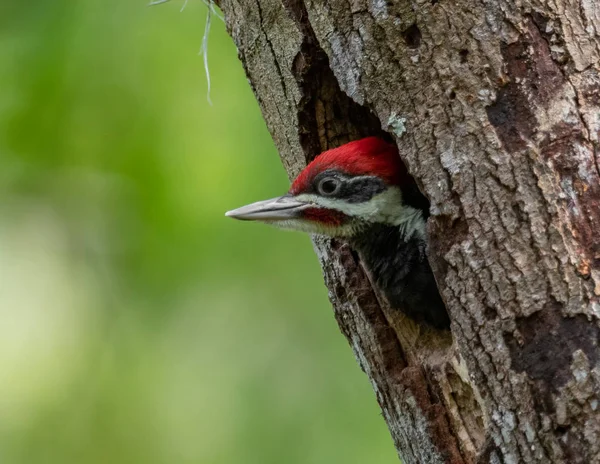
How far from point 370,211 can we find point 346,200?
0.39 ft

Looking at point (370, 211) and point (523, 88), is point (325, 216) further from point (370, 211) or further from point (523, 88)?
point (523, 88)

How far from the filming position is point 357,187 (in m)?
3.69

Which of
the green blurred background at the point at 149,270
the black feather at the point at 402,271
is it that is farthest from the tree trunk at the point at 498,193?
the green blurred background at the point at 149,270

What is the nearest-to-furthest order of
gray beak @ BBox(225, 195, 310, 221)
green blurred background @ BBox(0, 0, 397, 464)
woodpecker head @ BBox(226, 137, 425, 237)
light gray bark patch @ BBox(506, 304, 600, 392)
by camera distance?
light gray bark patch @ BBox(506, 304, 600, 392) < woodpecker head @ BBox(226, 137, 425, 237) < gray beak @ BBox(225, 195, 310, 221) < green blurred background @ BBox(0, 0, 397, 464)

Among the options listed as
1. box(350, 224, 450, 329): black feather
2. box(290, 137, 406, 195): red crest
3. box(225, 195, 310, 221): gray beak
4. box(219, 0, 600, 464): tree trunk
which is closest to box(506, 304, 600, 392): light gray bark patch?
box(219, 0, 600, 464): tree trunk

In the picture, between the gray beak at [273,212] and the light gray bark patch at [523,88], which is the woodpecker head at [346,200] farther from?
the light gray bark patch at [523,88]

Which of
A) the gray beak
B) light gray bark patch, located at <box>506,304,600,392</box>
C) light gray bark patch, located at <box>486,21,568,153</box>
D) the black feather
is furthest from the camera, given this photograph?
the gray beak

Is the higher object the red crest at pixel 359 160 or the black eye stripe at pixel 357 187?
the red crest at pixel 359 160

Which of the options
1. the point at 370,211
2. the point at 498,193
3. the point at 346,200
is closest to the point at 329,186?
the point at 346,200

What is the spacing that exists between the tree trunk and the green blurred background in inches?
79.0

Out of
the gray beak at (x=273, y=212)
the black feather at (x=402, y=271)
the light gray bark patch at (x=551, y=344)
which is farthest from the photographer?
the gray beak at (x=273, y=212)

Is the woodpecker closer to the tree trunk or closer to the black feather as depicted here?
the black feather

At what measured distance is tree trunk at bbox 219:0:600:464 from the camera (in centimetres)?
256

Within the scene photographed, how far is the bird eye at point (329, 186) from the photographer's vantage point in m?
3.60
